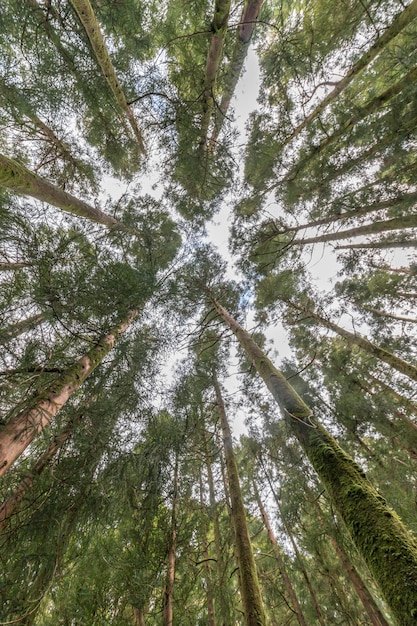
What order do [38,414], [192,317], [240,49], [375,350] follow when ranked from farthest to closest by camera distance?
[192,317] < [375,350] < [240,49] < [38,414]

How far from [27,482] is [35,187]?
4.82 m

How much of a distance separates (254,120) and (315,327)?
862cm

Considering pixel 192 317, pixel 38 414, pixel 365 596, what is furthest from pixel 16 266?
pixel 365 596

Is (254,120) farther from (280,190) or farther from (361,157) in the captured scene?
(361,157)

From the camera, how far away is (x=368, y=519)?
1.66m

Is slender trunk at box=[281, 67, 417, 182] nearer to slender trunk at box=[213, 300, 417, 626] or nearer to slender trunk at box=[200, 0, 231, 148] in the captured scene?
slender trunk at box=[200, 0, 231, 148]

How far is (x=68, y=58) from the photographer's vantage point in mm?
5496

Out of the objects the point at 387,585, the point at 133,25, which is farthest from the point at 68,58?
the point at 387,585

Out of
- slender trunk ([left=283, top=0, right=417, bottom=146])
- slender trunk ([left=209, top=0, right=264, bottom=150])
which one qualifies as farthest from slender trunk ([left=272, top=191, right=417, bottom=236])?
slender trunk ([left=209, top=0, right=264, bottom=150])

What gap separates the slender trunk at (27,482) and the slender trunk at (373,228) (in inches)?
310

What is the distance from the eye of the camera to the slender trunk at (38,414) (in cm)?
274

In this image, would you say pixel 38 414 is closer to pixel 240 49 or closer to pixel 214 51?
pixel 214 51

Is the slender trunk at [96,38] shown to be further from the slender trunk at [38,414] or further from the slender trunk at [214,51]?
the slender trunk at [38,414]

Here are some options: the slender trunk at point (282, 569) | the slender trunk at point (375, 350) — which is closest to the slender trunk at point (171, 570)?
the slender trunk at point (282, 569)
